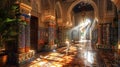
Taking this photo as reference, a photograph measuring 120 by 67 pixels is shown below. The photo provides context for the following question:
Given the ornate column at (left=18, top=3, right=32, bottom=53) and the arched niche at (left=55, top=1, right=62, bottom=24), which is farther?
the arched niche at (left=55, top=1, right=62, bottom=24)

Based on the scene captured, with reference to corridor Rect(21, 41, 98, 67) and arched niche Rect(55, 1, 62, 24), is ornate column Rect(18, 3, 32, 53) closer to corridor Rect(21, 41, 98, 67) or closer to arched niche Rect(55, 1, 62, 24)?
corridor Rect(21, 41, 98, 67)

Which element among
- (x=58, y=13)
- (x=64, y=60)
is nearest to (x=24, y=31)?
(x=64, y=60)

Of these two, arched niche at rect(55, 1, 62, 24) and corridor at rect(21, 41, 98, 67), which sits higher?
arched niche at rect(55, 1, 62, 24)

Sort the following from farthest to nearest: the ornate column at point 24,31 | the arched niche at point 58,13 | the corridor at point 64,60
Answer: the arched niche at point 58,13, the ornate column at point 24,31, the corridor at point 64,60

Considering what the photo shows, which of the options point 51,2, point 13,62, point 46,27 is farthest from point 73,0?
point 13,62

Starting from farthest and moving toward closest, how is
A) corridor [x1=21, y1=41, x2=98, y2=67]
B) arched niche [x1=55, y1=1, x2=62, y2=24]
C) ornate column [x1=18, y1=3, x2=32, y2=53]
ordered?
arched niche [x1=55, y1=1, x2=62, y2=24] → ornate column [x1=18, y1=3, x2=32, y2=53] → corridor [x1=21, y1=41, x2=98, y2=67]

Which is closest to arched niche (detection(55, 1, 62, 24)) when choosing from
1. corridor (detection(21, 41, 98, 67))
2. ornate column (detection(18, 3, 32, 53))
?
corridor (detection(21, 41, 98, 67))

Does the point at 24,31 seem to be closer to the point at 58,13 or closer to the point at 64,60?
the point at 64,60

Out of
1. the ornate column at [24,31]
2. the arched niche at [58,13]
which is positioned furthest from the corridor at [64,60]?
the arched niche at [58,13]

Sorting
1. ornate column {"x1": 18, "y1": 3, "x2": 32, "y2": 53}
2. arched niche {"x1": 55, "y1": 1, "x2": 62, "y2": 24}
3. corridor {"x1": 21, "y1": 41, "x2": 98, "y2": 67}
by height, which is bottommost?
corridor {"x1": 21, "y1": 41, "x2": 98, "y2": 67}

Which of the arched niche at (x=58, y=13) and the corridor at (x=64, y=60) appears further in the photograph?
the arched niche at (x=58, y=13)

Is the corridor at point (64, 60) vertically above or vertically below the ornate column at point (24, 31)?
below

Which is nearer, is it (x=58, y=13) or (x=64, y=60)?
(x=64, y=60)

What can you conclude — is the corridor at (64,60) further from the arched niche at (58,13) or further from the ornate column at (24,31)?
the arched niche at (58,13)
